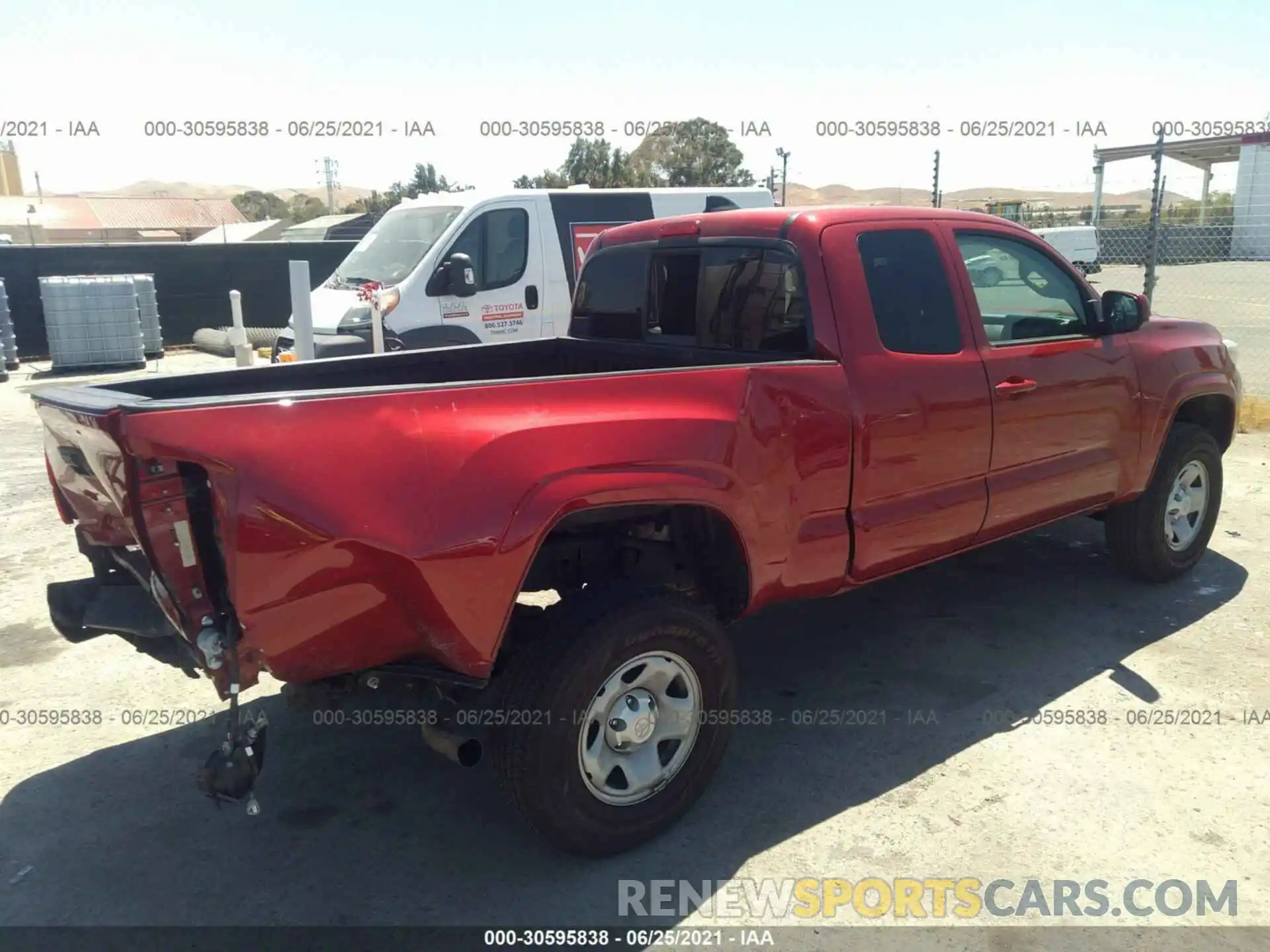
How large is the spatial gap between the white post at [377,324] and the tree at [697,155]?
32.3m

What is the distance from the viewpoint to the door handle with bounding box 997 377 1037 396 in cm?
412

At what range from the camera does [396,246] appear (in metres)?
9.95

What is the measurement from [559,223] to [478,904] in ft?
26.3

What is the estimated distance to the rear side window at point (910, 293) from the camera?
384 centimetres

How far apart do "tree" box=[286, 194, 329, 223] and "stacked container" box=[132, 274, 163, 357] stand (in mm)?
62410

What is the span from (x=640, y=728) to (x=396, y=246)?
7890 mm

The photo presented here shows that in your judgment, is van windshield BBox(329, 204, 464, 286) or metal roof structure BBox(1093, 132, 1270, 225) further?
metal roof structure BBox(1093, 132, 1270, 225)

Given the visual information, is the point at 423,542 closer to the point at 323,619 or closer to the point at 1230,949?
the point at 323,619

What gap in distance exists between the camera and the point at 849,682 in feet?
14.4

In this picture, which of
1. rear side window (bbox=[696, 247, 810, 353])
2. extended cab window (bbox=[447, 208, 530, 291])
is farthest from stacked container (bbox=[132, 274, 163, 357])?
rear side window (bbox=[696, 247, 810, 353])

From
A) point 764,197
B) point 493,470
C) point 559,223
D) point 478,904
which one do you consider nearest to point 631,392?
point 493,470

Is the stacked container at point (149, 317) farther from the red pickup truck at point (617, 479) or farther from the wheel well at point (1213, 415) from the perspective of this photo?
the wheel well at point (1213, 415)

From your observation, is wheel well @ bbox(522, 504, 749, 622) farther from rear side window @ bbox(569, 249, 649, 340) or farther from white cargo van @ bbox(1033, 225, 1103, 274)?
white cargo van @ bbox(1033, 225, 1103, 274)

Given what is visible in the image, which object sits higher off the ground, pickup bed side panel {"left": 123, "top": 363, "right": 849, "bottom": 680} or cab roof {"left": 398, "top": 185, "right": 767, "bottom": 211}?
cab roof {"left": 398, "top": 185, "right": 767, "bottom": 211}
